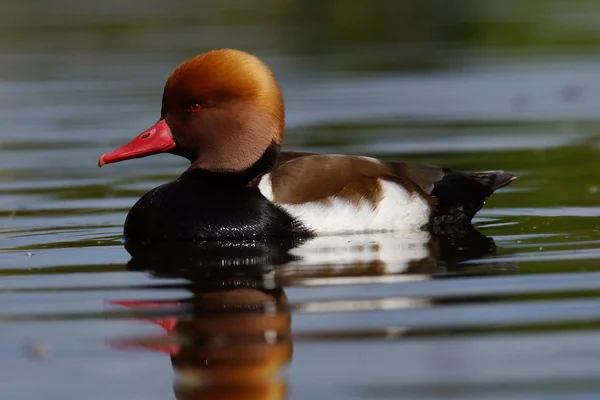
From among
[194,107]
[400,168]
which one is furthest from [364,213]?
[194,107]

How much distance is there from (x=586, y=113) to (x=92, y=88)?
6392 mm

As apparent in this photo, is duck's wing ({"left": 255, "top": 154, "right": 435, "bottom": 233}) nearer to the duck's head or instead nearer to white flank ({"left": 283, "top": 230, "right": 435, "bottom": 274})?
white flank ({"left": 283, "top": 230, "right": 435, "bottom": 274})

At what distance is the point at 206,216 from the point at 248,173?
1.71 feet

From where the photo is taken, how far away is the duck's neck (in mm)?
7516

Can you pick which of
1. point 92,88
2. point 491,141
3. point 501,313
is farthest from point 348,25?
point 501,313

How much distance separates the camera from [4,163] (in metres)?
10.8

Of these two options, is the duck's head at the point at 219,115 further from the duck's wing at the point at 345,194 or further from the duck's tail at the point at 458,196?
the duck's tail at the point at 458,196

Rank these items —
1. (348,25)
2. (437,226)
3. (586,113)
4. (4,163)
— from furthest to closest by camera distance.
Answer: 1. (348,25)
2. (586,113)
3. (4,163)
4. (437,226)

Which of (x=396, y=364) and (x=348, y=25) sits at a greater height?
(x=348, y=25)

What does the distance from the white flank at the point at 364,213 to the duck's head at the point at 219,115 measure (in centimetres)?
33

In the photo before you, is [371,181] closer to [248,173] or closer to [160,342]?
[248,173]

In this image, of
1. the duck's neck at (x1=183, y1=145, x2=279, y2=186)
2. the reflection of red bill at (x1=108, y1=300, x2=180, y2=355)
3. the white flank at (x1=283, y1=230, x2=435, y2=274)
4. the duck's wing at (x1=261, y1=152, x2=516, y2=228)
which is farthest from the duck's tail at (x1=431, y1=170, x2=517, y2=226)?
the reflection of red bill at (x1=108, y1=300, x2=180, y2=355)

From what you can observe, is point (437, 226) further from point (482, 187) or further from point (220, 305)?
point (220, 305)

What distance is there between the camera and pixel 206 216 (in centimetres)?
716
